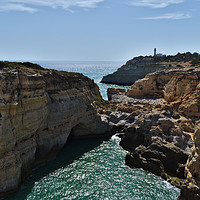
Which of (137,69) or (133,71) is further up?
(137,69)

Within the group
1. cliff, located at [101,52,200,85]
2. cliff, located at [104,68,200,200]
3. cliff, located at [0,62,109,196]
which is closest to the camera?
cliff, located at [104,68,200,200]

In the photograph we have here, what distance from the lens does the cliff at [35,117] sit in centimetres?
2606

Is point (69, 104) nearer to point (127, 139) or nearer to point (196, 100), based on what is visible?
point (127, 139)

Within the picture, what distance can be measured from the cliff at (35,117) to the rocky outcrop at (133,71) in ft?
305

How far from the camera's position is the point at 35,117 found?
31719mm

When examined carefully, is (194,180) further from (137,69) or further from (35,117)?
(137,69)

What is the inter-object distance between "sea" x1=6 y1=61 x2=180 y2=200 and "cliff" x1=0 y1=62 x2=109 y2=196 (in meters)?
2.22

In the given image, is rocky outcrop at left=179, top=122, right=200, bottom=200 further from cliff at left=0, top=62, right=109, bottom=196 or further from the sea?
cliff at left=0, top=62, right=109, bottom=196

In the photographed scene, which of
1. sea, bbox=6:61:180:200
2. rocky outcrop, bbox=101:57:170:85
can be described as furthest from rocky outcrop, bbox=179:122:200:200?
rocky outcrop, bbox=101:57:170:85

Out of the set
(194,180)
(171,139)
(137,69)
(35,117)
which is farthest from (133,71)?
(194,180)

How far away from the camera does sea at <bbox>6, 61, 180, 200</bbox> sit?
85.6 ft

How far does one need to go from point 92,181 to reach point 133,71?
4573 inches

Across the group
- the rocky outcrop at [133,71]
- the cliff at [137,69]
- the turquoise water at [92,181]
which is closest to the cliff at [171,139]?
the turquoise water at [92,181]

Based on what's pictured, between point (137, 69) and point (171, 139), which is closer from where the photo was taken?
point (171, 139)
